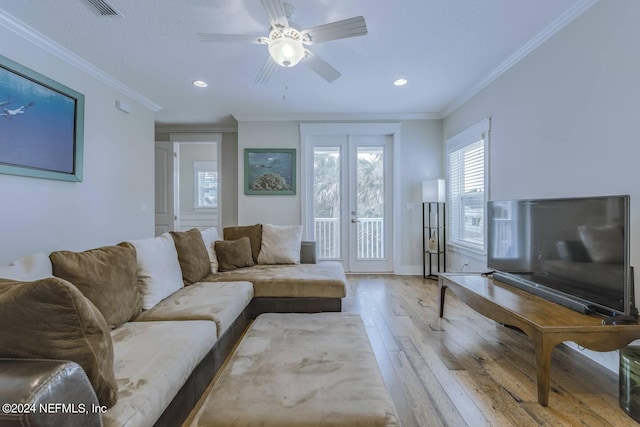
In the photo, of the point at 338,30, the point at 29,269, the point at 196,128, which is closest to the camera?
the point at 29,269

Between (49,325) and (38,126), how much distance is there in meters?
2.57

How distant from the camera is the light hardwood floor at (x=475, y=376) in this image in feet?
5.09

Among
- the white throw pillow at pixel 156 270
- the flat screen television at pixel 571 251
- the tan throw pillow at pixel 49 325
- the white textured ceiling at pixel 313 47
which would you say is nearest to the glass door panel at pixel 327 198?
the white textured ceiling at pixel 313 47

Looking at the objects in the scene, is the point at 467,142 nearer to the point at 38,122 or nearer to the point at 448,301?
the point at 448,301

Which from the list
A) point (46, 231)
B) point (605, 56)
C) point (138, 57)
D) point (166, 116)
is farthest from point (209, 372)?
point (166, 116)

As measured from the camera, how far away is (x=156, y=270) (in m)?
2.15

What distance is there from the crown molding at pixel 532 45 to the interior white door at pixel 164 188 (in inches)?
193

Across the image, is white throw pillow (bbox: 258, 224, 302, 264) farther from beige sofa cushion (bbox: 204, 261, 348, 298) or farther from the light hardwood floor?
the light hardwood floor

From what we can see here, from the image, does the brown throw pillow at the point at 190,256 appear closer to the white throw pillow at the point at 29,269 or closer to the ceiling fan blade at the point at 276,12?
the white throw pillow at the point at 29,269

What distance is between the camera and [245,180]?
4758 mm

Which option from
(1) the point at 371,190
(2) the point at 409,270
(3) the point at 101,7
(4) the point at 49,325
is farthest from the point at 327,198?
(4) the point at 49,325

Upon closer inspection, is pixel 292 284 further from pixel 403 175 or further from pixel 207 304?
pixel 403 175

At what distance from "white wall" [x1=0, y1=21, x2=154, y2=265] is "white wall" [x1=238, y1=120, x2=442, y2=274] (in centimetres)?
139

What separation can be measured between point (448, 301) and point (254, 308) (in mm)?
2248
